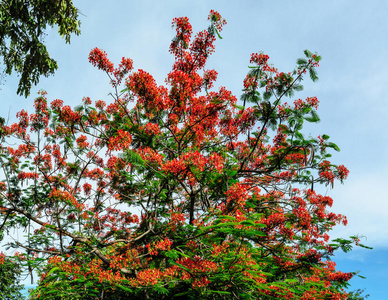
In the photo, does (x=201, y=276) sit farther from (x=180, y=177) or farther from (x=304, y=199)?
(x=304, y=199)

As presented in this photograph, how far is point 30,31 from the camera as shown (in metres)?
8.98

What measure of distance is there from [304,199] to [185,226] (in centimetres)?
374

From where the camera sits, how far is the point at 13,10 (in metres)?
8.42

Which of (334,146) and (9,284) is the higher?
(334,146)

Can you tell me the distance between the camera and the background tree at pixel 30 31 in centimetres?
843

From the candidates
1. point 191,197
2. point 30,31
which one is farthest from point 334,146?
point 30,31

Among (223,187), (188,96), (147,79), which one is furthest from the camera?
(188,96)

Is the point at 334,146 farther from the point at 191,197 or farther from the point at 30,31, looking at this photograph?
the point at 30,31

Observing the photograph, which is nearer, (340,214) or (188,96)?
(188,96)

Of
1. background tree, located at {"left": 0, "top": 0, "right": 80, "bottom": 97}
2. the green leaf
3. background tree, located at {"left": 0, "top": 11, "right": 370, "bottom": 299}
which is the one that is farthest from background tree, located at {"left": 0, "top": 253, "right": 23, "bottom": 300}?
the green leaf

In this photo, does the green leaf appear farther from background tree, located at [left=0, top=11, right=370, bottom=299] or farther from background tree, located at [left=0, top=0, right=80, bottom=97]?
background tree, located at [left=0, top=0, right=80, bottom=97]

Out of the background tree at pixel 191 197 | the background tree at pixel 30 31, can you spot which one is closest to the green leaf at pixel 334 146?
the background tree at pixel 191 197

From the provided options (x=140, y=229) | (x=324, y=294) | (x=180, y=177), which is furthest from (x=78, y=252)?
(x=324, y=294)

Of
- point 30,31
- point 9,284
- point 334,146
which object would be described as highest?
point 30,31
